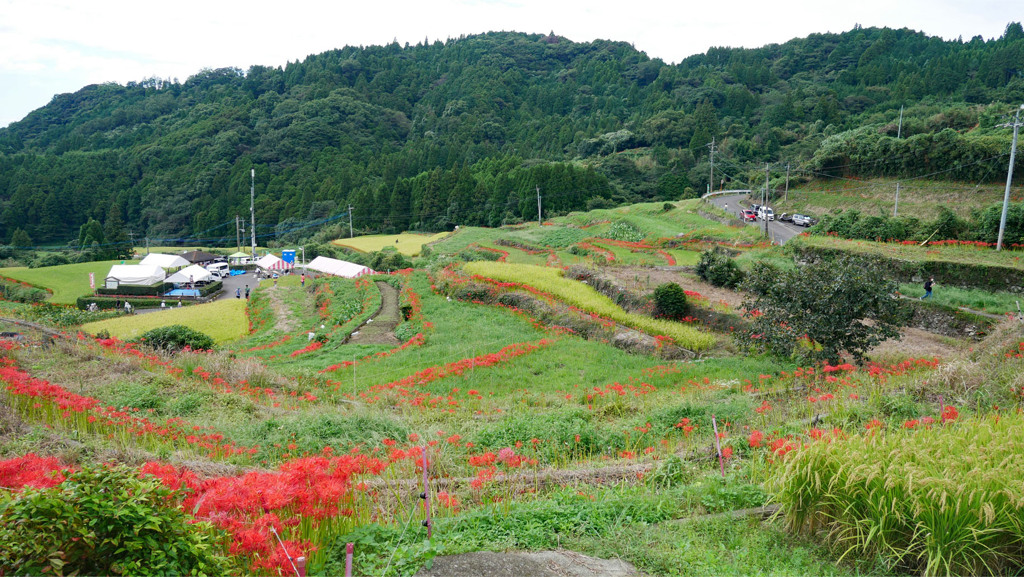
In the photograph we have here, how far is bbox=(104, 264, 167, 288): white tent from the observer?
39031 millimetres

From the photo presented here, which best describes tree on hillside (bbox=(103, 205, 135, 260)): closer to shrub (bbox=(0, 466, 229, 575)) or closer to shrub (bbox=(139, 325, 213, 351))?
shrub (bbox=(139, 325, 213, 351))

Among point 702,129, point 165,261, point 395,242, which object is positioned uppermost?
point 702,129

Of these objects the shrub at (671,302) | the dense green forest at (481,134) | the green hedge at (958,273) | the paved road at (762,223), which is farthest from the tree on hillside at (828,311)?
the dense green forest at (481,134)

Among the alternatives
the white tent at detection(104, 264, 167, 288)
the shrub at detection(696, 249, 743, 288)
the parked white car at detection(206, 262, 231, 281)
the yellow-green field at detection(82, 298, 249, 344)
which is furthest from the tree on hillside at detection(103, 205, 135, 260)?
the shrub at detection(696, 249, 743, 288)

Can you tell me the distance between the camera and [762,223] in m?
40.3

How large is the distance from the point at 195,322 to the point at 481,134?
93376mm

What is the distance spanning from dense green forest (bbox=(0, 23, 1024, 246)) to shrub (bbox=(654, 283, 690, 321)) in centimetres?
3453

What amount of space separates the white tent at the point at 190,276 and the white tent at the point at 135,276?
1.43 m

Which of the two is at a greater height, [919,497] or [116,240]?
[919,497]

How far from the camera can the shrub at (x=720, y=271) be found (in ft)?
72.1

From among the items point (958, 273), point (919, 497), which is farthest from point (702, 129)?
point (919, 497)

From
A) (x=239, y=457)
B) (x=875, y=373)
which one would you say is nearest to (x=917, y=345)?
(x=875, y=373)

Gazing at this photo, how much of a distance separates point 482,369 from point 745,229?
27385mm

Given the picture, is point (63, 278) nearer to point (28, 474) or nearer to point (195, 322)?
point (195, 322)
